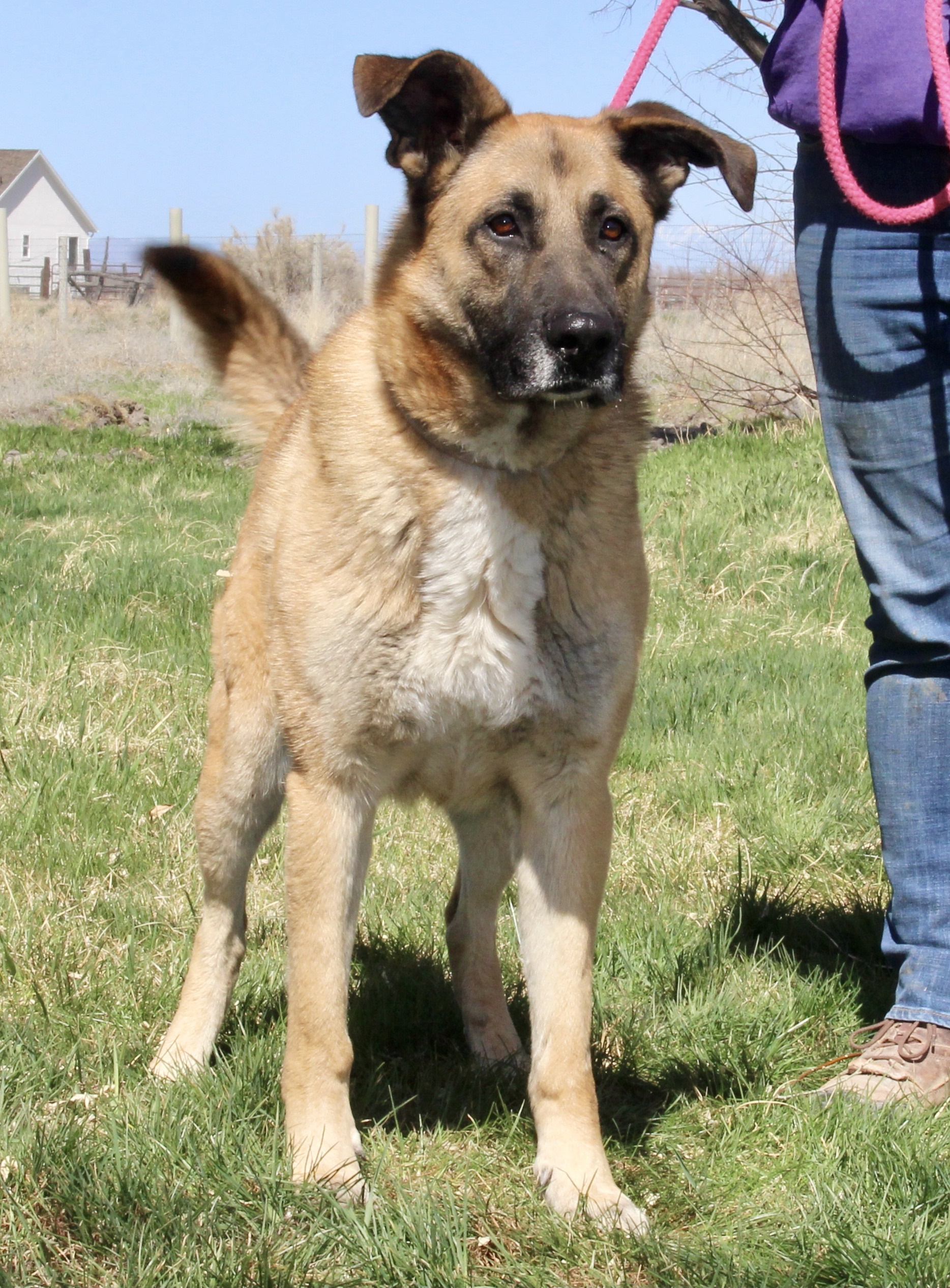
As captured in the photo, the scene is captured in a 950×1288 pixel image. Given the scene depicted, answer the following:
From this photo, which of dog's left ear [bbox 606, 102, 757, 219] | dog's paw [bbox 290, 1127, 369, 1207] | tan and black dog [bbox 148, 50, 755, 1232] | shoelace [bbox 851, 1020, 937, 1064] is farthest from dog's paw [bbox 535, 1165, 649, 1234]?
dog's left ear [bbox 606, 102, 757, 219]

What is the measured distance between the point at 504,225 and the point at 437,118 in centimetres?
32

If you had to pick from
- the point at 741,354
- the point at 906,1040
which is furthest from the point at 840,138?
the point at 741,354

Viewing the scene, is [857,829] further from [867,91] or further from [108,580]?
[108,580]

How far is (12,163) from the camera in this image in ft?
203

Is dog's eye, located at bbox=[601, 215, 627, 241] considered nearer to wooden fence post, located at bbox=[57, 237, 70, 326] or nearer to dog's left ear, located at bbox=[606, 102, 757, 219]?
dog's left ear, located at bbox=[606, 102, 757, 219]

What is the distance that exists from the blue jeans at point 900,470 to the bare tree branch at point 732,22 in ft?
13.9

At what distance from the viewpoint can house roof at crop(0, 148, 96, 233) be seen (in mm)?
60906

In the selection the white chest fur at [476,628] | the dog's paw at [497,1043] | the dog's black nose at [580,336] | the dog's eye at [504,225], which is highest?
the dog's eye at [504,225]

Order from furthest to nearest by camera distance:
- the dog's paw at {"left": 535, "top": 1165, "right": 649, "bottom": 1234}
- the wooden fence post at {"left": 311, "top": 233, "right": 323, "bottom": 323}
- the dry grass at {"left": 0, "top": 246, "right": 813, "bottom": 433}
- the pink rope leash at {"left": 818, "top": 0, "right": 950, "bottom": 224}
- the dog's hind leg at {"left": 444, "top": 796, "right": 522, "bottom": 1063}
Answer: the wooden fence post at {"left": 311, "top": 233, "right": 323, "bottom": 323} → the dry grass at {"left": 0, "top": 246, "right": 813, "bottom": 433} → the dog's hind leg at {"left": 444, "top": 796, "right": 522, "bottom": 1063} → the pink rope leash at {"left": 818, "top": 0, "right": 950, "bottom": 224} → the dog's paw at {"left": 535, "top": 1165, "right": 649, "bottom": 1234}

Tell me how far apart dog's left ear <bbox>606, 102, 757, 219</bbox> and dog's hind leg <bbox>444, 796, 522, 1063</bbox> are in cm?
149

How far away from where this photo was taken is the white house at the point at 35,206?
202 ft

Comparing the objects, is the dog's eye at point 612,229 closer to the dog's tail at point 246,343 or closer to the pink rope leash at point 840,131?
the pink rope leash at point 840,131

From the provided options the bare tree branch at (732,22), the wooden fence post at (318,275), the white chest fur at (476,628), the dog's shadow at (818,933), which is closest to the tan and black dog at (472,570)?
the white chest fur at (476,628)

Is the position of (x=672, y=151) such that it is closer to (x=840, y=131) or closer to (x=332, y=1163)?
(x=840, y=131)
